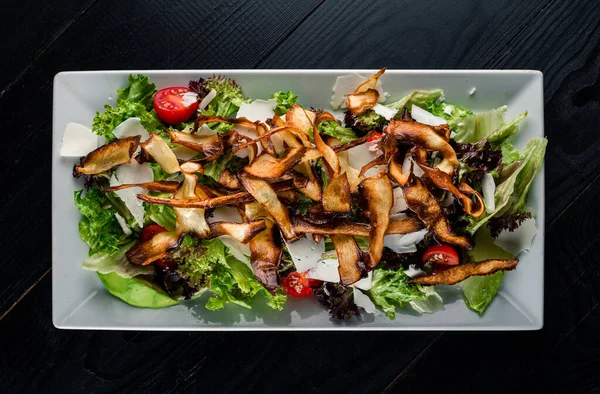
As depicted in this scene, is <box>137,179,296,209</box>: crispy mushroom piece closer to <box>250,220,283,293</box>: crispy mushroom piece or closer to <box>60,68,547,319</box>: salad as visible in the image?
<box>60,68,547,319</box>: salad

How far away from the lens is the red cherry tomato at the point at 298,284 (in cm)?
194

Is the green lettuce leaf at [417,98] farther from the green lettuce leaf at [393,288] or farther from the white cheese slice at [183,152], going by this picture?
the white cheese slice at [183,152]

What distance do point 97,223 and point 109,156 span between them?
0.80ft

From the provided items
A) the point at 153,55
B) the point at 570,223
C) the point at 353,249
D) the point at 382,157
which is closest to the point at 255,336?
the point at 353,249

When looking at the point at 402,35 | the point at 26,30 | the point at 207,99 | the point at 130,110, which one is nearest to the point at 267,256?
the point at 207,99

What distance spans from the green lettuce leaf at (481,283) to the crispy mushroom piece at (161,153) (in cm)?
103

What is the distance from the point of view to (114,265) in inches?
75.9

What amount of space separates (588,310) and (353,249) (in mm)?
1105

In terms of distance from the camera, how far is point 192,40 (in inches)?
87.7

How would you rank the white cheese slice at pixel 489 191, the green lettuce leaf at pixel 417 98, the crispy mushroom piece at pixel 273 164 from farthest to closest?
the green lettuce leaf at pixel 417 98, the white cheese slice at pixel 489 191, the crispy mushroom piece at pixel 273 164

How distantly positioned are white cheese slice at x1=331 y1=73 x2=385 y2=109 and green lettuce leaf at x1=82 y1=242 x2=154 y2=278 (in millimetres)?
863

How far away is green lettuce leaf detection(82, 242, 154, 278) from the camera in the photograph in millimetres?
1917

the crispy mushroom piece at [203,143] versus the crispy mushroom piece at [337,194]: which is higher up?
the crispy mushroom piece at [203,143]

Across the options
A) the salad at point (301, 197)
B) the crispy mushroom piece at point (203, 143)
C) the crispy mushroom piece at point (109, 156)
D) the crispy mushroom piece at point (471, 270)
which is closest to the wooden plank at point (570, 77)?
the salad at point (301, 197)
